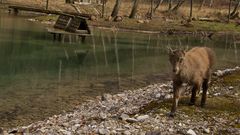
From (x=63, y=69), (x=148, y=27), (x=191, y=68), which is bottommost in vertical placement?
(x=63, y=69)

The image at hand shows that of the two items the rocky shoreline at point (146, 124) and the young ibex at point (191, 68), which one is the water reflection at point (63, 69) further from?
the young ibex at point (191, 68)

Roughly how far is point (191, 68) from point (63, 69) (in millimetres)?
15927

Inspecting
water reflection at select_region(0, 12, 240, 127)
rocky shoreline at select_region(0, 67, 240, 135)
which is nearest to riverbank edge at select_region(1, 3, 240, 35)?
water reflection at select_region(0, 12, 240, 127)

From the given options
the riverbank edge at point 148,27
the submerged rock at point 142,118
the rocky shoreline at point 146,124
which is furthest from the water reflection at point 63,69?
the riverbank edge at point 148,27

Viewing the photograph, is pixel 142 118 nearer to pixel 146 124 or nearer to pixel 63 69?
pixel 146 124

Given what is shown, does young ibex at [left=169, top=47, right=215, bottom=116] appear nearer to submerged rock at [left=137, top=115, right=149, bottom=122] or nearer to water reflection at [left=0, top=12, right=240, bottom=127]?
submerged rock at [left=137, top=115, right=149, bottom=122]

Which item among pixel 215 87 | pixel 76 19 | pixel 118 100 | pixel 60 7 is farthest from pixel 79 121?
pixel 60 7

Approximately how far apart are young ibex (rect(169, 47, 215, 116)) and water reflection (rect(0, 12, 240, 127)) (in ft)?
18.7

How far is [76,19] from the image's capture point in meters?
46.5

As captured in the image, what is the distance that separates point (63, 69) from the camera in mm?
29016

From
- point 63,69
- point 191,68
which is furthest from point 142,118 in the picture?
point 63,69

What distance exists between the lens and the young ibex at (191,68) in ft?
43.0

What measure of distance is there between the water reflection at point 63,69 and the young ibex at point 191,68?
18.7 feet

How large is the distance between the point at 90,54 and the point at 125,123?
79.8 feet
